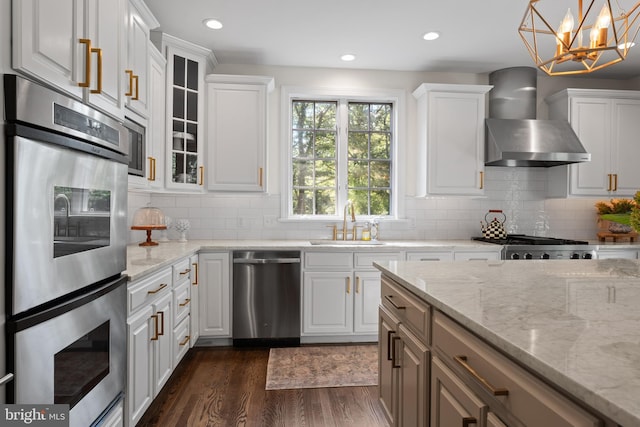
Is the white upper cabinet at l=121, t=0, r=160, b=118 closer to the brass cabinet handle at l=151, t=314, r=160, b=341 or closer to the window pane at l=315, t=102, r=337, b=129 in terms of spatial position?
the brass cabinet handle at l=151, t=314, r=160, b=341

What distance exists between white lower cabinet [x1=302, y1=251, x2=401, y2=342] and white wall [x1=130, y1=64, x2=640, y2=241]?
63cm

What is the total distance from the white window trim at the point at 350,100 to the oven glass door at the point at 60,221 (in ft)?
7.51

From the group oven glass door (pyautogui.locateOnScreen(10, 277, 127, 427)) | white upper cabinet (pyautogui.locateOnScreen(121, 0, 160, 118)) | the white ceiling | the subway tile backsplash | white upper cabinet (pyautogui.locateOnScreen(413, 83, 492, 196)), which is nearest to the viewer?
oven glass door (pyautogui.locateOnScreen(10, 277, 127, 427))

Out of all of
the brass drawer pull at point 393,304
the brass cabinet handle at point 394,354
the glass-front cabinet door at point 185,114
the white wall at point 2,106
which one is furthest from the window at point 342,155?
the white wall at point 2,106

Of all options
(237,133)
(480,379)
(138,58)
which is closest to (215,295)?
(237,133)

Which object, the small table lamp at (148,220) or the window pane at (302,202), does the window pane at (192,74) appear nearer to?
the small table lamp at (148,220)

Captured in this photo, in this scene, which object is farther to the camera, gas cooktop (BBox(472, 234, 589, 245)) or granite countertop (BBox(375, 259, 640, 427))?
gas cooktop (BBox(472, 234, 589, 245))

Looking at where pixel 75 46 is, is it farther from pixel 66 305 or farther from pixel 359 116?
pixel 359 116

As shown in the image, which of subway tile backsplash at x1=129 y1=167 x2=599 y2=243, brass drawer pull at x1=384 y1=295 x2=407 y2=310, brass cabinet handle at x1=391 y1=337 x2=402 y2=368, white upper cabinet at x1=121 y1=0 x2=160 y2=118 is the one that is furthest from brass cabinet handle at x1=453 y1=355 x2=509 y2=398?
subway tile backsplash at x1=129 y1=167 x2=599 y2=243

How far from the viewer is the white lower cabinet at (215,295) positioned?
3.22 m

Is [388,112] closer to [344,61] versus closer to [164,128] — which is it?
[344,61]

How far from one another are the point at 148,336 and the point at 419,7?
285cm

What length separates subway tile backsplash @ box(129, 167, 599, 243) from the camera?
3811 mm

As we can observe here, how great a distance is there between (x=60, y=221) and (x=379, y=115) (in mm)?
3415
